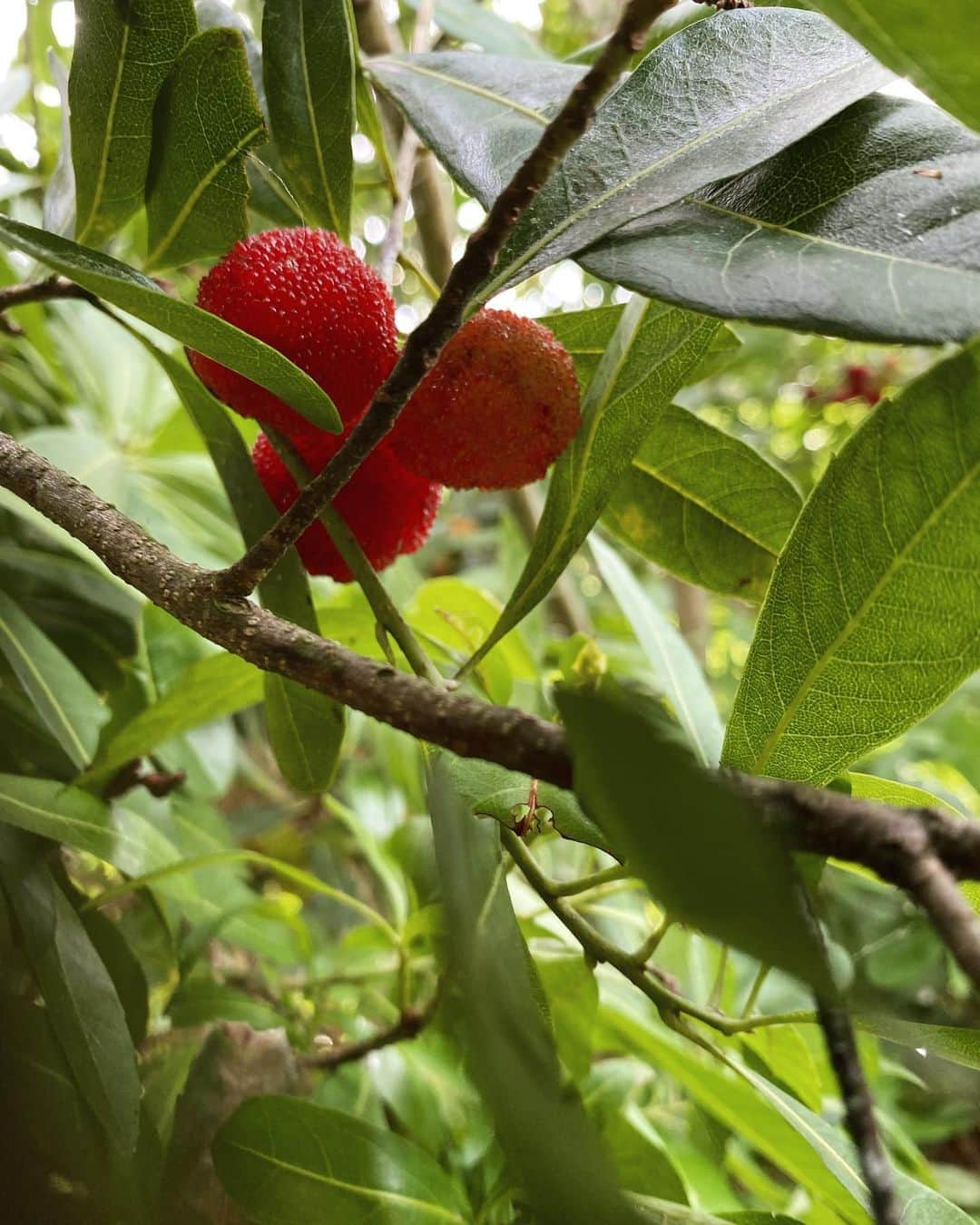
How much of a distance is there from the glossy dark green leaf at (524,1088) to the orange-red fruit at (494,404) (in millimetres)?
271

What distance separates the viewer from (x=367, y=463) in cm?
57

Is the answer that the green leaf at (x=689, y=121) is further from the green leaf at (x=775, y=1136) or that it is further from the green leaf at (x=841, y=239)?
the green leaf at (x=775, y=1136)

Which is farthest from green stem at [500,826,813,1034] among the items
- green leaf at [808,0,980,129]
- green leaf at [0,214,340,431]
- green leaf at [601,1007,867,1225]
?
green leaf at [808,0,980,129]

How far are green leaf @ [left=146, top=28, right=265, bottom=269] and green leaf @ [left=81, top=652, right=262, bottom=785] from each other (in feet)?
0.85

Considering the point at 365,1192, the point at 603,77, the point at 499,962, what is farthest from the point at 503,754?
the point at 365,1192

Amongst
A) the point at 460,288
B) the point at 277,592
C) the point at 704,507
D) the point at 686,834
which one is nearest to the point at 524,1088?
the point at 686,834

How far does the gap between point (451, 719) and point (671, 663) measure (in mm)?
500

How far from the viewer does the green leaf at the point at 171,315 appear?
1.25 ft

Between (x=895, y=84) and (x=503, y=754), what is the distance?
0.39 meters

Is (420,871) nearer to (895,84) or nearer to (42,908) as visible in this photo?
(42,908)

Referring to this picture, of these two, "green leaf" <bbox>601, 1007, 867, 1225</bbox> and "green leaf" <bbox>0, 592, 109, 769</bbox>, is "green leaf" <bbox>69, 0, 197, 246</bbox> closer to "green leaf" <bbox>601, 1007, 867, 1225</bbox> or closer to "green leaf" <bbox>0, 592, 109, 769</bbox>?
"green leaf" <bbox>0, 592, 109, 769</bbox>

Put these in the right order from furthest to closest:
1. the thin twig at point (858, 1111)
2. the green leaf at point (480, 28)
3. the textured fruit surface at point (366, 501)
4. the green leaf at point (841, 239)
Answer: the green leaf at point (480, 28), the textured fruit surface at point (366, 501), the green leaf at point (841, 239), the thin twig at point (858, 1111)

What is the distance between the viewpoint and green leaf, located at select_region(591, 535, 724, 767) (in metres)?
0.68

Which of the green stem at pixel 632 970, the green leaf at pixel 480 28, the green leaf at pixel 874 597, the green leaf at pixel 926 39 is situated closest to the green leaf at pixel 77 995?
the green stem at pixel 632 970
